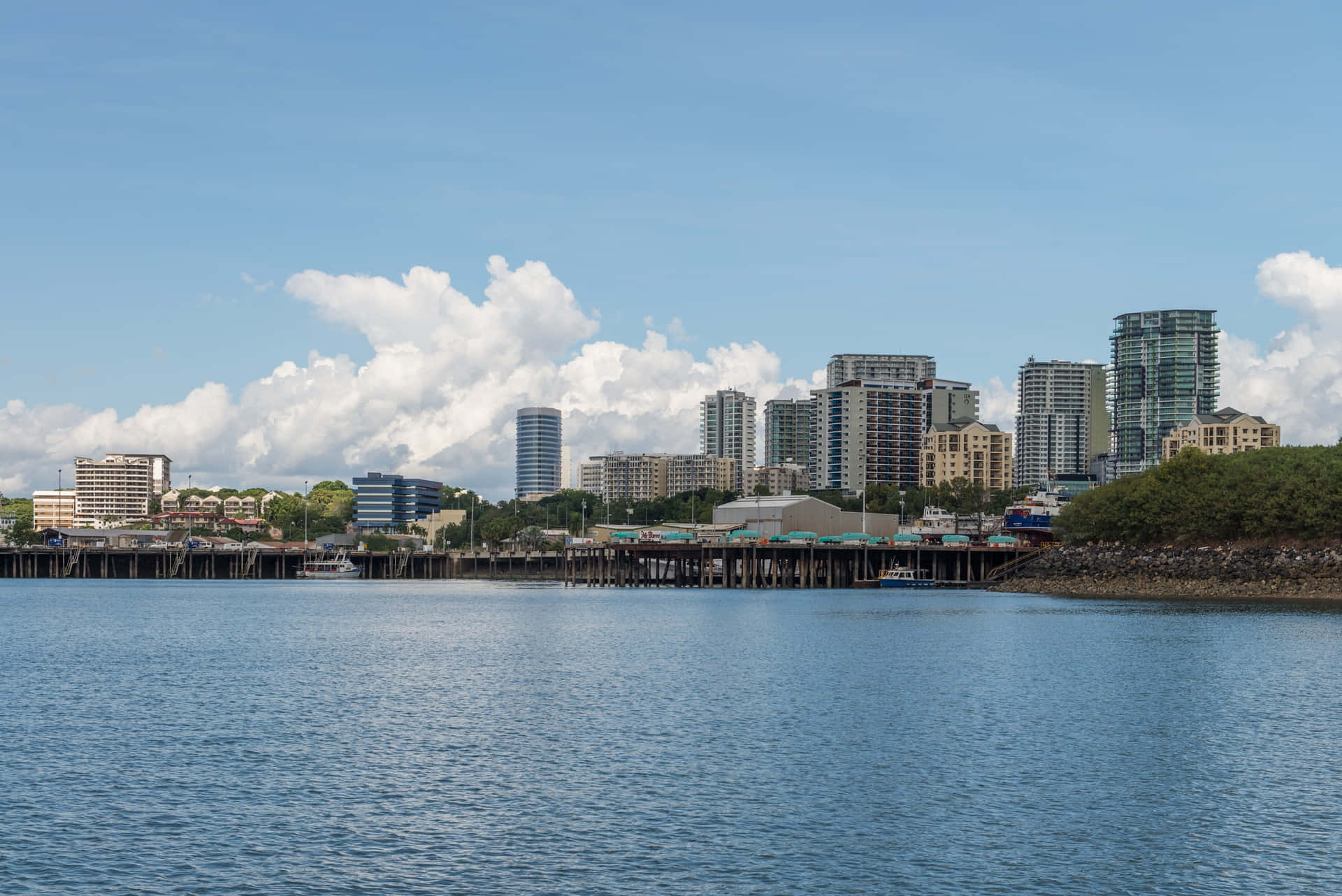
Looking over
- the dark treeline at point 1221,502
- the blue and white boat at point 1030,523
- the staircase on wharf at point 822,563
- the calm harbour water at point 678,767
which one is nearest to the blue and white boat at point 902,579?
the staircase on wharf at point 822,563

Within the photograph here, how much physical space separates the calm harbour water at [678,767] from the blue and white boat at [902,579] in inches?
3334

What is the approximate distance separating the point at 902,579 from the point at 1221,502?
143 feet

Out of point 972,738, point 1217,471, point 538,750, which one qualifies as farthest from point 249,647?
point 1217,471

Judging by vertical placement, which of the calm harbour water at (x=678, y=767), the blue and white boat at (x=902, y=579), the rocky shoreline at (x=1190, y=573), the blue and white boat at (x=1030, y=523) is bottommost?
the blue and white boat at (x=902, y=579)

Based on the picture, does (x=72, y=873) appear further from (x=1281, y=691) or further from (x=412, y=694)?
(x=1281, y=691)

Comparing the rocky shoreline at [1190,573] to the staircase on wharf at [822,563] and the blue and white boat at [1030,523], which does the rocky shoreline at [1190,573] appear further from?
the blue and white boat at [1030,523]

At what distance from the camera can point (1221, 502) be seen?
440ft

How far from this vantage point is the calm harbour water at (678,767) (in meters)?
27.9

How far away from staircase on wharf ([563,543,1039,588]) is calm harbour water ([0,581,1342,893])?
8634 cm

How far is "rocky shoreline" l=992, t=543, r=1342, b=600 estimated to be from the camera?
392 ft

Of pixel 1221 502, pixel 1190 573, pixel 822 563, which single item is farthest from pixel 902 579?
pixel 1221 502

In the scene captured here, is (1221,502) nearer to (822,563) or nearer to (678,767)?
(822,563)

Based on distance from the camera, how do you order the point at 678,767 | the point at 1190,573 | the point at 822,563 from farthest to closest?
1. the point at 822,563
2. the point at 1190,573
3. the point at 678,767

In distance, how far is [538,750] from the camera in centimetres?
4125
